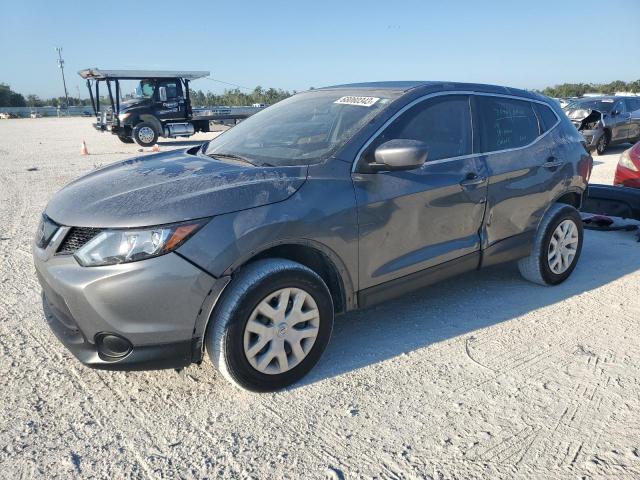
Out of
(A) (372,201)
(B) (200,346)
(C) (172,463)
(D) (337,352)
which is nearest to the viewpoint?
(C) (172,463)

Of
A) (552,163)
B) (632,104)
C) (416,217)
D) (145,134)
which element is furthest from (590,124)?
(145,134)

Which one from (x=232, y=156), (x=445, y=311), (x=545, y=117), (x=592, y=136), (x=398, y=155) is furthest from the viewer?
(x=592, y=136)

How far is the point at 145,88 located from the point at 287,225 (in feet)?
55.1

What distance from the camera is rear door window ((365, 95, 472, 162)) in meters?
3.24

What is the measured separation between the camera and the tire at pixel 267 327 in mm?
2533

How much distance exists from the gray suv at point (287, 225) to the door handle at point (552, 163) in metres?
0.03

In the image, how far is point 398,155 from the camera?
9.36ft

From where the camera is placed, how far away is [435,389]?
2.81 metres

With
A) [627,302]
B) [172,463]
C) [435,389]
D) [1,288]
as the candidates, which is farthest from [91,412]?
[627,302]

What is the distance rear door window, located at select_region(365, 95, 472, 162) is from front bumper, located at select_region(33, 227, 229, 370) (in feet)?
4.67

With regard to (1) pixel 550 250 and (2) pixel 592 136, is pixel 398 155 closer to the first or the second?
(1) pixel 550 250

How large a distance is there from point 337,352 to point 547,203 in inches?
86.5

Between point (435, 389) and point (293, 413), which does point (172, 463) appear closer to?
point (293, 413)

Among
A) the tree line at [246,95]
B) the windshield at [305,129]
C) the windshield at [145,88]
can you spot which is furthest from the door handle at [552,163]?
the tree line at [246,95]
